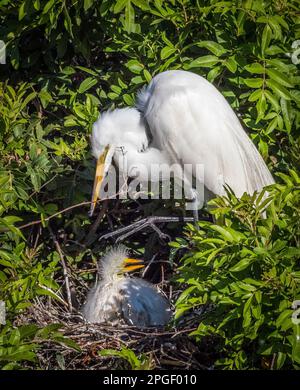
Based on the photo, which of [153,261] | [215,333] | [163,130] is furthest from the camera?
[153,261]

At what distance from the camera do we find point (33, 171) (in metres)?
2.55

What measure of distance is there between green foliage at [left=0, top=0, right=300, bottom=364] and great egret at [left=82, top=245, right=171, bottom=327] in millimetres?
178

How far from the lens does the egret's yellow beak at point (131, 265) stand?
9.35 ft

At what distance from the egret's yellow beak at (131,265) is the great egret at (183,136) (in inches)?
12.2

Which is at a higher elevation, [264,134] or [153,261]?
[264,134]

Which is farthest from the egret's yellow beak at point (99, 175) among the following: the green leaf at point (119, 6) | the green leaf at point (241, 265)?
the green leaf at point (241, 265)

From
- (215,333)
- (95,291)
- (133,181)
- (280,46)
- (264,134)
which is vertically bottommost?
(95,291)

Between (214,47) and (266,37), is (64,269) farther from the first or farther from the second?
(266,37)

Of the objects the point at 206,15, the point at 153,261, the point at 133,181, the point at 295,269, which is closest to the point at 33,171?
the point at 133,181

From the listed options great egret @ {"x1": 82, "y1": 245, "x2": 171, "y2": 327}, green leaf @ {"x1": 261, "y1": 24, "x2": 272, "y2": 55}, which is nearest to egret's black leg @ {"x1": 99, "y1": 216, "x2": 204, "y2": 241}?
great egret @ {"x1": 82, "y1": 245, "x2": 171, "y2": 327}

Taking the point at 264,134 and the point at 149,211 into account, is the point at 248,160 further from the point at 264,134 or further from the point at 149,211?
the point at 149,211

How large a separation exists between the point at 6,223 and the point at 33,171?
1.78 ft

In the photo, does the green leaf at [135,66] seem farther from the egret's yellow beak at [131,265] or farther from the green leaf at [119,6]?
the egret's yellow beak at [131,265]

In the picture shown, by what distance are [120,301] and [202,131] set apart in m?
0.75
